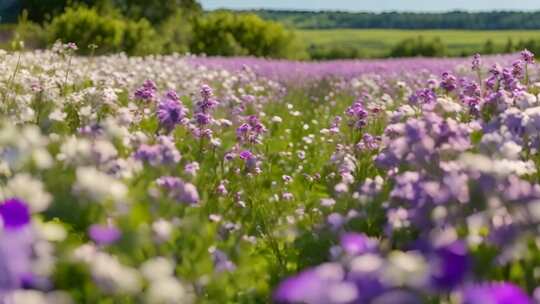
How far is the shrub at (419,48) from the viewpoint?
3872cm

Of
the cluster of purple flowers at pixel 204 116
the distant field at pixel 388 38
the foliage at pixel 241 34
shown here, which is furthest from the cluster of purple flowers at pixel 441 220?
the distant field at pixel 388 38

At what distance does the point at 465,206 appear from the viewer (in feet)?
8.48

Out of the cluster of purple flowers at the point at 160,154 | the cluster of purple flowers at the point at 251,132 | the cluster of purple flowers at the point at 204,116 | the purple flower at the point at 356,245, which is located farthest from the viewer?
the cluster of purple flowers at the point at 251,132

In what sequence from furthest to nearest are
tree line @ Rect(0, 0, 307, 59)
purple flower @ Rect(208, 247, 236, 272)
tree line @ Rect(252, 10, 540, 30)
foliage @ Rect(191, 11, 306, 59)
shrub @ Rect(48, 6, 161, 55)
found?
tree line @ Rect(252, 10, 540, 30), foliage @ Rect(191, 11, 306, 59), tree line @ Rect(0, 0, 307, 59), shrub @ Rect(48, 6, 161, 55), purple flower @ Rect(208, 247, 236, 272)

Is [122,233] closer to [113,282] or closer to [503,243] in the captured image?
[113,282]

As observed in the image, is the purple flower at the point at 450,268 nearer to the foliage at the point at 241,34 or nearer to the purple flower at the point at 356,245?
the purple flower at the point at 356,245

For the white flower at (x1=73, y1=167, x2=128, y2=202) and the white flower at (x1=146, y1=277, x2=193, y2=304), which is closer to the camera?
the white flower at (x1=146, y1=277, x2=193, y2=304)

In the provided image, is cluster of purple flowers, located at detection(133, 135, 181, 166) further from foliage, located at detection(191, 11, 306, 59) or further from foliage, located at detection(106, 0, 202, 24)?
foliage, located at detection(106, 0, 202, 24)

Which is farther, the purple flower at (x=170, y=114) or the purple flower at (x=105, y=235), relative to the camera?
the purple flower at (x=170, y=114)

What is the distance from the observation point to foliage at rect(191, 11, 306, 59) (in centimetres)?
3073

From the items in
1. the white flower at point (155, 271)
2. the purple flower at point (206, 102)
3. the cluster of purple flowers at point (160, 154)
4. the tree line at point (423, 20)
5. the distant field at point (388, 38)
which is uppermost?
the white flower at point (155, 271)

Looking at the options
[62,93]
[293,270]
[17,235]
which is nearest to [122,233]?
[17,235]

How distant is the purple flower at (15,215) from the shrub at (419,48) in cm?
3742

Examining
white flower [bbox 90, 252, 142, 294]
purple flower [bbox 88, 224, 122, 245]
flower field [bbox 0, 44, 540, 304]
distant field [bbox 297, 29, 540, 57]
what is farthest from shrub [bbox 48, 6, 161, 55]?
distant field [bbox 297, 29, 540, 57]
